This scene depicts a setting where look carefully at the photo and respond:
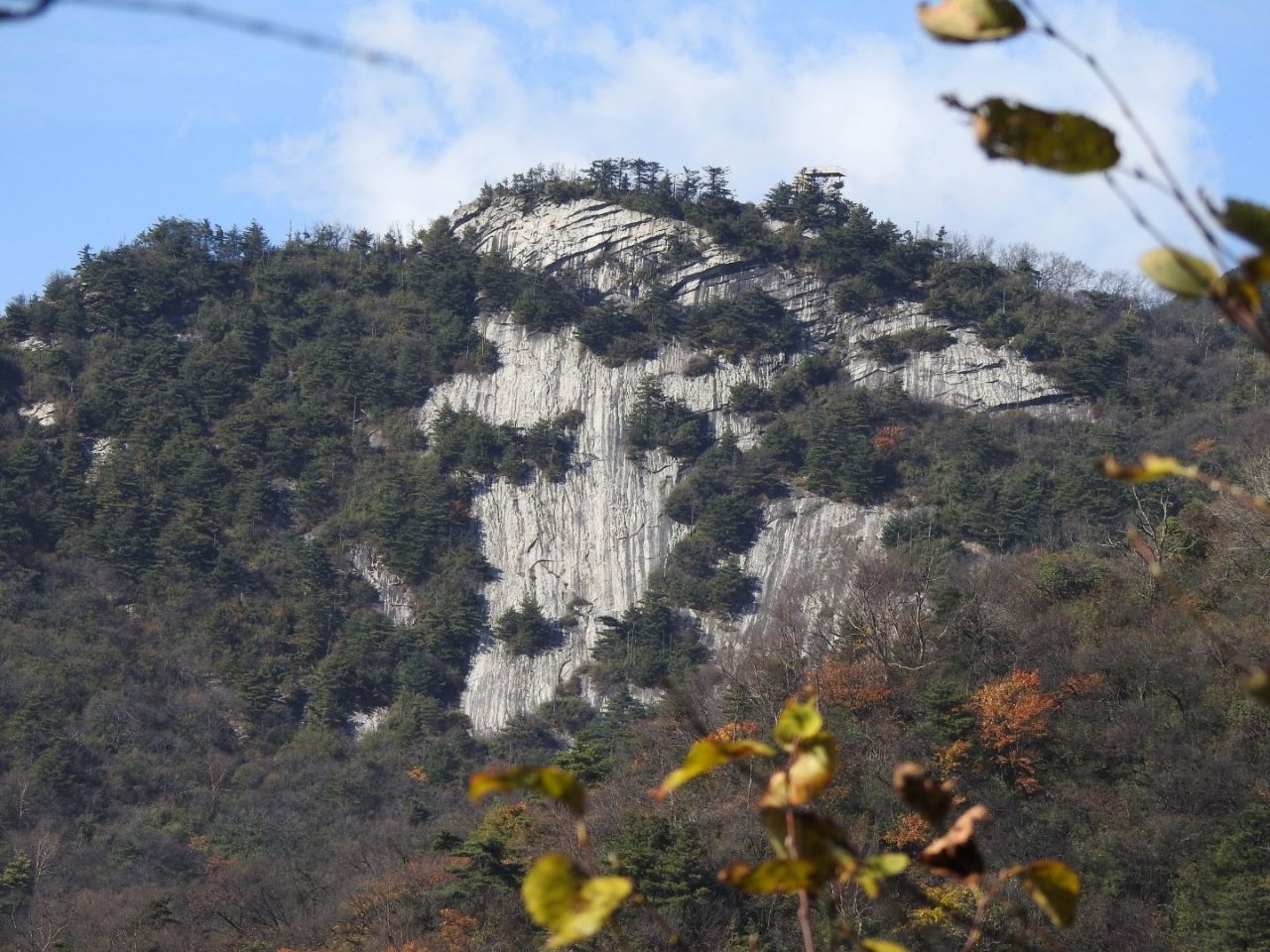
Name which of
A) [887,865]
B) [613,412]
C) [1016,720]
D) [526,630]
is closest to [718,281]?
[613,412]

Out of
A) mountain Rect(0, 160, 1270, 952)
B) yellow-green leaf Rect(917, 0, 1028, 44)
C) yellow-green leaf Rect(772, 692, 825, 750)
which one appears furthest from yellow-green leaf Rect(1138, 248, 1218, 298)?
mountain Rect(0, 160, 1270, 952)

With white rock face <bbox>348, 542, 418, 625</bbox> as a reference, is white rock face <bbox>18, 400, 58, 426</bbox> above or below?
above

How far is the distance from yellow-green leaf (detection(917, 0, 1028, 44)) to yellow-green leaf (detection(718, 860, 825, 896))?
2.85 feet

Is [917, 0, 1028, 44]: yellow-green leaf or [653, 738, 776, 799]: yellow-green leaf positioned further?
[653, 738, 776, 799]: yellow-green leaf

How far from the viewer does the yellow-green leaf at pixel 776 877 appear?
4.76ft

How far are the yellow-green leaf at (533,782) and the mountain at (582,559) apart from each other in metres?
16.8

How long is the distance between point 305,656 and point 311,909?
17820 millimetres

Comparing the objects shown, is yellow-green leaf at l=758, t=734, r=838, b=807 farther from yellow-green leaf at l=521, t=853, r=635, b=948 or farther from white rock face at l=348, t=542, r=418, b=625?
white rock face at l=348, t=542, r=418, b=625

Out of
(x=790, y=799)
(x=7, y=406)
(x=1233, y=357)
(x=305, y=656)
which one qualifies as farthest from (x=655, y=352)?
(x=790, y=799)

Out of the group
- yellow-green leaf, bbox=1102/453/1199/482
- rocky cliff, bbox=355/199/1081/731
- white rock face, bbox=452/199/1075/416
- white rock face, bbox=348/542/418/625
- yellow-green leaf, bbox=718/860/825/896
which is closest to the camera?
yellow-green leaf, bbox=1102/453/1199/482

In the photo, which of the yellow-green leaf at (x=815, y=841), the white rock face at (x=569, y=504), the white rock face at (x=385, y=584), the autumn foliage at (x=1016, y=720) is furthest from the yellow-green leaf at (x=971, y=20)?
the white rock face at (x=385, y=584)

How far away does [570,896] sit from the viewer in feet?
4.46

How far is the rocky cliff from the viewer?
4062cm

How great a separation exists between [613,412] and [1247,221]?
145 ft
